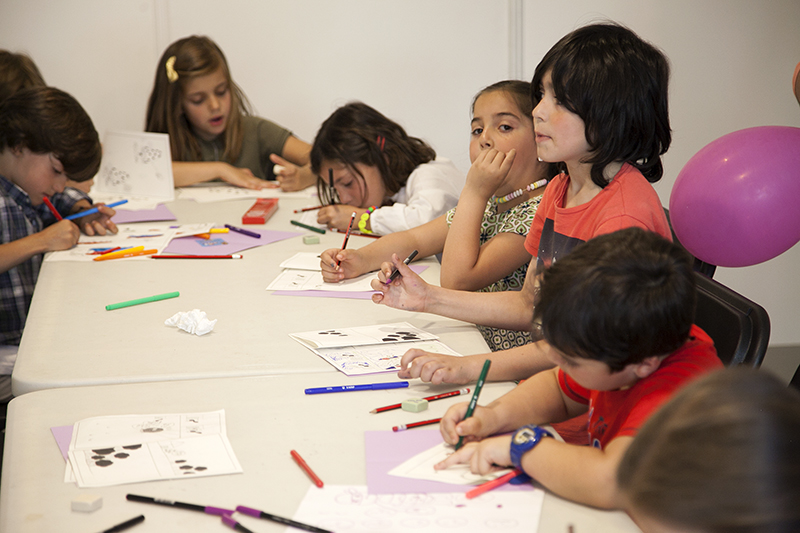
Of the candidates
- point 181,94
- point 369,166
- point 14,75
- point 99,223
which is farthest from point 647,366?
point 14,75

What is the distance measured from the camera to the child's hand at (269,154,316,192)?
2664 millimetres

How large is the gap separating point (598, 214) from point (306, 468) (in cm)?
65

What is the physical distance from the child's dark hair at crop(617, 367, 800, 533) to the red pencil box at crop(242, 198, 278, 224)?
5.96ft

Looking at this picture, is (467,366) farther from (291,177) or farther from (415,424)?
(291,177)

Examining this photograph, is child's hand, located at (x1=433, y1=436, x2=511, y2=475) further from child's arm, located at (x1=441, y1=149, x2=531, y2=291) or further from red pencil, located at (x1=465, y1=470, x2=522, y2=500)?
child's arm, located at (x1=441, y1=149, x2=531, y2=291)

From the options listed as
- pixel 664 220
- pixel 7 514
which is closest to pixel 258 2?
pixel 664 220

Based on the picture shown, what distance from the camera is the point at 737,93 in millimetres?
3270

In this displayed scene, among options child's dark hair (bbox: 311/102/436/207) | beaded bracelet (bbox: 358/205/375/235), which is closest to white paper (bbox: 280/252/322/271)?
beaded bracelet (bbox: 358/205/375/235)

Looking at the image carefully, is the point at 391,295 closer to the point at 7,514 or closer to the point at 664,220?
the point at 664,220

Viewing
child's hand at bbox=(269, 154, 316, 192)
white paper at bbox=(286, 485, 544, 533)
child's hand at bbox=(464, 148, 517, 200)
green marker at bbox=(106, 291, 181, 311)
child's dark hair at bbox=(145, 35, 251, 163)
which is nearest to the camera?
white paper at bbox=(286, 485, 544, 533)

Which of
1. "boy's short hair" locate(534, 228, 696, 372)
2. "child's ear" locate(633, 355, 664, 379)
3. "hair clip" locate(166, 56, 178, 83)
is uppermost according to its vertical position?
"hair clip" locate(166, 56, 178, 83)

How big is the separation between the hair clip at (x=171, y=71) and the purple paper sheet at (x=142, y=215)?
0.71 m

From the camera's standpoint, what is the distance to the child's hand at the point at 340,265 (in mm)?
1563

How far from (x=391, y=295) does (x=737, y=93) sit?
2723mm
